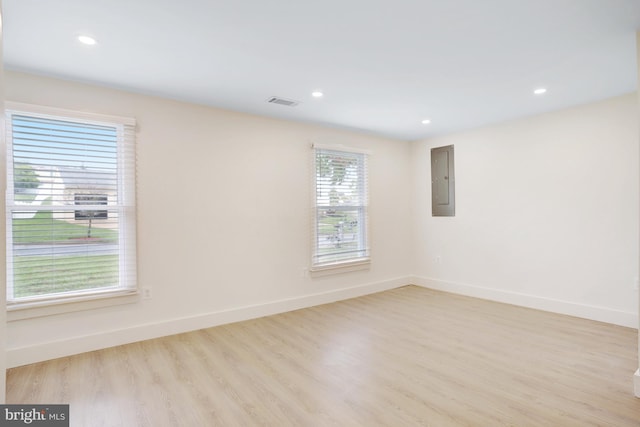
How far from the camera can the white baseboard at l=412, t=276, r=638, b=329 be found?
361 cm

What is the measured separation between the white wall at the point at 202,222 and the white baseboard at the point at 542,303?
63.2 inches

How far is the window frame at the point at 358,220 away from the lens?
182 inches

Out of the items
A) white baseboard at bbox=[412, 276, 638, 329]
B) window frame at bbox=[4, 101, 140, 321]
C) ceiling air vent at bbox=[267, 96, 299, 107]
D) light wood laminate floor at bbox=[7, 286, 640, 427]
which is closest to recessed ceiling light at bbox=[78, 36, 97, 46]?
window frame at bbox=[4, 101, 140, 321]

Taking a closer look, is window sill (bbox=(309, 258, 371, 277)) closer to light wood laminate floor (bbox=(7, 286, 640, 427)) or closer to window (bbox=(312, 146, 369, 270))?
window (bbox=(312, 146, 369, 270))

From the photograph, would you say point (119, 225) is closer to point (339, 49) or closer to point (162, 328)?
point (162, 328)

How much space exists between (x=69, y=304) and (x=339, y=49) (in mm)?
3195

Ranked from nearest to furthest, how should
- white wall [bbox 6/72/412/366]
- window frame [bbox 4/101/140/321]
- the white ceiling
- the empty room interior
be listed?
1. the white ceiling
2. the empty room interior
3. window frame [bbox 4/101/140/321]
4. white wall [bbox 6/72/412/366]

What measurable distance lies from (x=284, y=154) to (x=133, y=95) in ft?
5.85

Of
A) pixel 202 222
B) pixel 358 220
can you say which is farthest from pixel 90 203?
pixel 358 220

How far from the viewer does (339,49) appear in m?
2.53

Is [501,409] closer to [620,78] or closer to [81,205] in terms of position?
[620,78]

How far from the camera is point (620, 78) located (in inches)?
122

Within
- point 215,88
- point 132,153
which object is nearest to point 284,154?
point 215,88

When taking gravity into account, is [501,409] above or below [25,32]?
below
